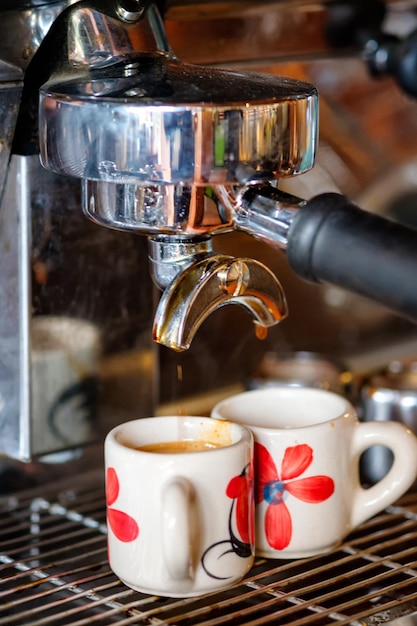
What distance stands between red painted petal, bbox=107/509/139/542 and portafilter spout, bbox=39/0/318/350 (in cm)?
9

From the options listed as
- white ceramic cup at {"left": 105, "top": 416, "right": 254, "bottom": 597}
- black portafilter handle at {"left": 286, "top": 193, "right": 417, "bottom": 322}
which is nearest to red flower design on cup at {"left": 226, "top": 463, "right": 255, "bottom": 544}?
white ceramic cup at {"left": 105, "top": 416, "right": 254, "bottom": 597}

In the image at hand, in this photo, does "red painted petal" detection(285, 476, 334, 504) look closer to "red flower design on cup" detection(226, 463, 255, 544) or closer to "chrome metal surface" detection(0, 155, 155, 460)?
"red flower design on cup" detection(226, 463, 255, 544)

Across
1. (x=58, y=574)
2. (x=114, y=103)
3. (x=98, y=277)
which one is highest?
(x=114, y=103)

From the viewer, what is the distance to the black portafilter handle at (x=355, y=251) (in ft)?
1.30

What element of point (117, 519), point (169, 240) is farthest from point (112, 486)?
point (169, 240)

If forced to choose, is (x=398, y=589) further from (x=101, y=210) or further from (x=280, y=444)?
(x=101, y=210)

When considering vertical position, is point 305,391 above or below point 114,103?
below

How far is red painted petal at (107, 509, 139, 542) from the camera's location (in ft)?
1.61

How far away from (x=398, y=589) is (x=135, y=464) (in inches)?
5.5

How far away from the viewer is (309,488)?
0.53 metres

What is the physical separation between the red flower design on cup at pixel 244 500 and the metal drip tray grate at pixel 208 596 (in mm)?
25

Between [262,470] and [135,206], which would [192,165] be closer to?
[135,206]

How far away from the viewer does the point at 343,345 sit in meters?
0.80

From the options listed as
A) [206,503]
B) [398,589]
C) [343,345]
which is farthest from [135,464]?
[343,345]
